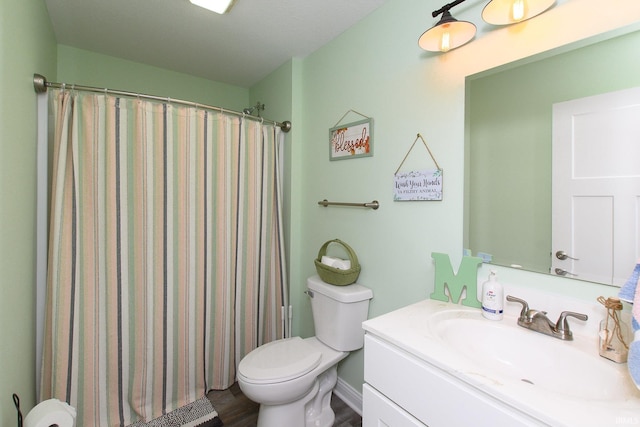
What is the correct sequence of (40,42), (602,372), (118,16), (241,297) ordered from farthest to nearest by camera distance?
1. (241,297)
2. (118,16)
3. (40,42)
4. (602,372)

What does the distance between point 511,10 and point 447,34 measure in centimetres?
22

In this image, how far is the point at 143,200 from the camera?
160 centimetres

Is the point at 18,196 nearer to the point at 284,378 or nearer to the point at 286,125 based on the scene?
the point at 284,378

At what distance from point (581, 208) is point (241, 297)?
1806mm

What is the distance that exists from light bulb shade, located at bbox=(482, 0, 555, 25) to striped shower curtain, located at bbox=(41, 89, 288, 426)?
1.40 metres

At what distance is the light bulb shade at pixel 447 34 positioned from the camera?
1.12 m

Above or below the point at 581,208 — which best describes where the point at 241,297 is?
below

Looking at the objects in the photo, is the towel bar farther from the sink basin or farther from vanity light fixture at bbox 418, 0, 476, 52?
vanity light fixture at bbox 418, 0, 476, 52

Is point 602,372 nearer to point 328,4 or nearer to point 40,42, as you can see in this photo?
point 328,4

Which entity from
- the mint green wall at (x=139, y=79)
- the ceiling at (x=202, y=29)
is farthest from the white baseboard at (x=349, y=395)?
the mint green wall at (x=139, y=79)

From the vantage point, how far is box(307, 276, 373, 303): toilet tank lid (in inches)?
61.1

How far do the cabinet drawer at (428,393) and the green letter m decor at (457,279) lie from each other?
0.43 meters

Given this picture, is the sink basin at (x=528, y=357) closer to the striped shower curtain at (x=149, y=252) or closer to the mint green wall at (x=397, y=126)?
the mint green wall at (x=397, y=126)

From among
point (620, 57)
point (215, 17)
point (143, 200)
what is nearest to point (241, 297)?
point (143, 200)
